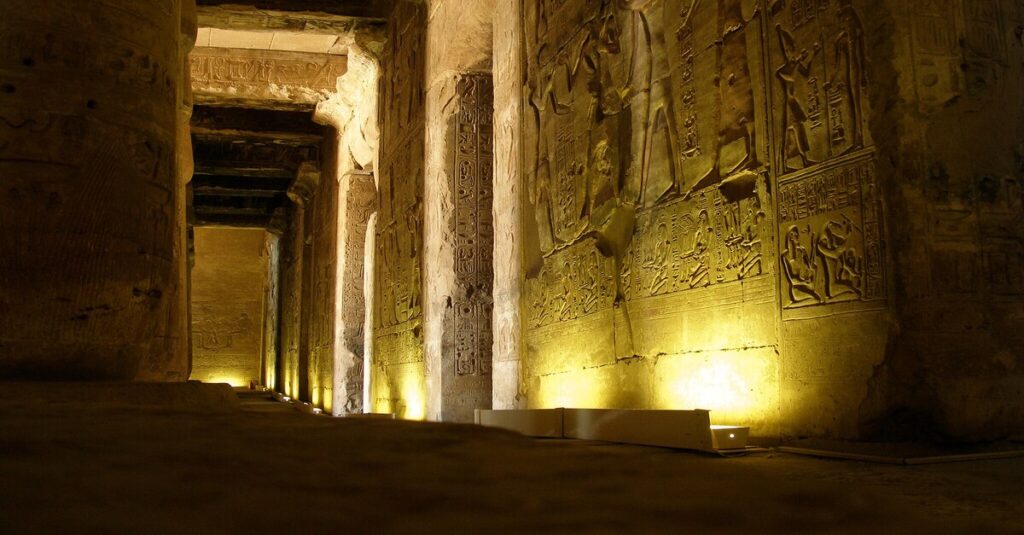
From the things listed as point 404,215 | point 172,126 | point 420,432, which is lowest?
point 420,432

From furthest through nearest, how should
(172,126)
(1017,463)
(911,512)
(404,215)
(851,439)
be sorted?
(404,215), (172,126), (851,439), (1017,463), (911,512)

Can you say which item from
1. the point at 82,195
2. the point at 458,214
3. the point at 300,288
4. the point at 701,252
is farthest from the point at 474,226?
the point at 300,288

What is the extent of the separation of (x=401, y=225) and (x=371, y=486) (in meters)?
9.12

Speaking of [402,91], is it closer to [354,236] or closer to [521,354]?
[354,236]

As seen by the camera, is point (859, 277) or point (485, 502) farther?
point (859, 277)

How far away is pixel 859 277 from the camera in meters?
3.53

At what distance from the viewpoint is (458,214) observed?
8578 mm

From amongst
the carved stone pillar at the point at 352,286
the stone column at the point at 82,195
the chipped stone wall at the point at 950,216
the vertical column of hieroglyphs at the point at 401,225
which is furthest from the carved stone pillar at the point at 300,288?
the chipped stone wall at the point at 950,216

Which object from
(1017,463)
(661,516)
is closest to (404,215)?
(1017,463)

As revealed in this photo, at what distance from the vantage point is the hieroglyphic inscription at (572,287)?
5.55 meters

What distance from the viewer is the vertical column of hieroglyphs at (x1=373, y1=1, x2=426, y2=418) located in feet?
31.3

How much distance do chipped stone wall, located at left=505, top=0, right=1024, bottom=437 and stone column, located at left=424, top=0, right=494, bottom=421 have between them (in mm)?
2933

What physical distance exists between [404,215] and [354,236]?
9.82 ft

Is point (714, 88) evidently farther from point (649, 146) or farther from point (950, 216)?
point (950, 216)
